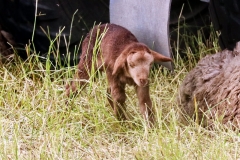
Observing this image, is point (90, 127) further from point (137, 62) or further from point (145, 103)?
point (137, 62)

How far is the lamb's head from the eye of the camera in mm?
4090

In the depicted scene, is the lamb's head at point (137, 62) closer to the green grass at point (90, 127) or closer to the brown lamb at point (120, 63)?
the brown lamb at point (120, 63)

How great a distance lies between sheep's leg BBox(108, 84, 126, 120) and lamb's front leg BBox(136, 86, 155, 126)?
11 cm

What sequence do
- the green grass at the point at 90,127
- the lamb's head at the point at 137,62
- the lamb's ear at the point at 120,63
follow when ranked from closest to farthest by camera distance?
the green grass at the point at 90,127 → the lamb's head at the point at 137,62 → the lamb's ear at the point at 120,63

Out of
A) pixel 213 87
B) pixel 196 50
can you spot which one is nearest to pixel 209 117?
pixel 213 87

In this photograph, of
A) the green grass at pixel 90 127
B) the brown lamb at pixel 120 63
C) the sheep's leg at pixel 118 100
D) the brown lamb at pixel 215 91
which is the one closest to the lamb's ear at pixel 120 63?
the brown lamb at pixel 120 63

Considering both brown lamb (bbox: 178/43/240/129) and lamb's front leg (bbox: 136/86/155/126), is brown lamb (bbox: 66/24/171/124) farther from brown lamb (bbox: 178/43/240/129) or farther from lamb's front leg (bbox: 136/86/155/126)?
brown lamb (bbox: 178/43/240/129)

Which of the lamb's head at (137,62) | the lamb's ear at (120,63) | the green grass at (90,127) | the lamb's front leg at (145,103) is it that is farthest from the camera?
the lamb's front leg at (145,103)

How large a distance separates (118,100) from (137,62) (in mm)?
436

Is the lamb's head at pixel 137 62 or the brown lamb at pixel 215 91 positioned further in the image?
the brown lamb at pixel 215 91

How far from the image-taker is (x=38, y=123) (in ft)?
14.9

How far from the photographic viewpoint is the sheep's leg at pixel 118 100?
443 cm

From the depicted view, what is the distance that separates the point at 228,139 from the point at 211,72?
21.4 inches

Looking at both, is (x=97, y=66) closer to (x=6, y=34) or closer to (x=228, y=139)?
(x=228, y=139)
